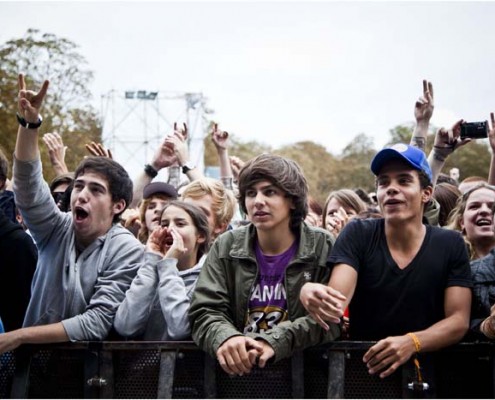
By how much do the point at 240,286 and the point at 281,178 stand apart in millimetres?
644

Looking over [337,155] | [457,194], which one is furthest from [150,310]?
[337,155]

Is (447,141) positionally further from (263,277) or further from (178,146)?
(263,277)

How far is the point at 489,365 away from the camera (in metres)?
3.39

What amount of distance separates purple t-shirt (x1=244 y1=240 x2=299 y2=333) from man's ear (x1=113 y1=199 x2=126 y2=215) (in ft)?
3.75

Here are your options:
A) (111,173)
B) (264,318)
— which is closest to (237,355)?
(264,318)

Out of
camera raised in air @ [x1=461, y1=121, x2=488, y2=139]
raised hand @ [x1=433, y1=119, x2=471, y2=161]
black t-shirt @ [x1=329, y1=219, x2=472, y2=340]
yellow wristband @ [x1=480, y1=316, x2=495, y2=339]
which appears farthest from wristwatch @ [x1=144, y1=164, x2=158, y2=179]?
yellow wristband @ [x1=480, y1=316, x2=495, y2=339]

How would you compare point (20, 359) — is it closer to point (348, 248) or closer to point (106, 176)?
point (106, 176)

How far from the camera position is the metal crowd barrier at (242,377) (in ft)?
11.0

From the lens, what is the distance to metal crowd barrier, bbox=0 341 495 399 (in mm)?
3340

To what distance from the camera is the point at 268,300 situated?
3668mm

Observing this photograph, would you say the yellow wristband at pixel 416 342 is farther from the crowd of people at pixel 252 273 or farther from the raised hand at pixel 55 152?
the raised hand at pixel 55 152

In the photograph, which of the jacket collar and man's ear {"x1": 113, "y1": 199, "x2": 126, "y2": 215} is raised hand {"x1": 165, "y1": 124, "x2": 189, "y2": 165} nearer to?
man's ear {"x1": 113, "y1": 199, "x2": 126, "y2": 215}

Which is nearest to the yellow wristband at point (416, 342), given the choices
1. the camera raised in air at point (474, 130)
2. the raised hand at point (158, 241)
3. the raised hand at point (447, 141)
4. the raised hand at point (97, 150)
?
the raised hand at point (158, 241)

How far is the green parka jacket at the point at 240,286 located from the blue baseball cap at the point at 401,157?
47cm
